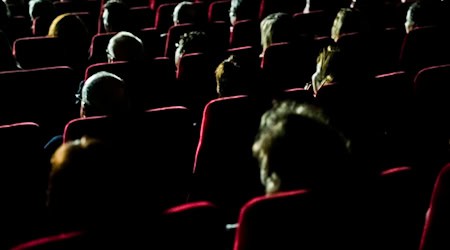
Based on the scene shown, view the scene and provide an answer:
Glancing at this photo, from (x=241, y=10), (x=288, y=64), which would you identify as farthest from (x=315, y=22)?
(x=288, y=64)

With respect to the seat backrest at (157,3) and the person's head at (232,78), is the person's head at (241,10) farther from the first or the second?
the person's head at (232,78)

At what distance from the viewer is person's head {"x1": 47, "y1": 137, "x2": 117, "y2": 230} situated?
1.28 meters

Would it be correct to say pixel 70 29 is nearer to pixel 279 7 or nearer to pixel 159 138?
pixel 159 138

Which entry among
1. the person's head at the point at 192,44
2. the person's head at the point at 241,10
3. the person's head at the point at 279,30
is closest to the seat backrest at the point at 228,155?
the person's head at the point at 192,44

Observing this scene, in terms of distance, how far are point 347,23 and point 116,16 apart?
1355mm

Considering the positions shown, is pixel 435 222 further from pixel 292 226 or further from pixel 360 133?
pixel 360 133

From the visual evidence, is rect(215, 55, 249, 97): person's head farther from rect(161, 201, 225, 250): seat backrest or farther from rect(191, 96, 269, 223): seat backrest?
rect(161, 201, 225, 250): seat backrest

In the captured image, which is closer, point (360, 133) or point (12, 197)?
point (12, 197)

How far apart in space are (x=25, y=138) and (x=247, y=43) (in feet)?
6.58

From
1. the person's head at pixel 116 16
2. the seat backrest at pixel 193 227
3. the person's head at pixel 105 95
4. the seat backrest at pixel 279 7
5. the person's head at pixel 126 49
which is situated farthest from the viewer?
the seat backrest at pixel 279 7

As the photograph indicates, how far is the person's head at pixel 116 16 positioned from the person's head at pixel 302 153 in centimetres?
232

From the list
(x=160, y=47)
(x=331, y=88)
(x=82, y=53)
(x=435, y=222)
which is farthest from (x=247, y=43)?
(x=435, y=222)

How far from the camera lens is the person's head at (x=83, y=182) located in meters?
1.28

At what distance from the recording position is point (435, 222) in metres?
1.46
